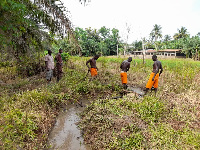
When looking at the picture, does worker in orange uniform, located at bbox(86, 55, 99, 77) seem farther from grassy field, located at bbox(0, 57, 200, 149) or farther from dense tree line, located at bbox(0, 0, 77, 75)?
grassy field, located at bbox(0, 57, 200, 149)

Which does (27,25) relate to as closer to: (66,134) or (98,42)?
(66,134)

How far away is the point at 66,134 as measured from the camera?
3.33 metres

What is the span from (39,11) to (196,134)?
456cm

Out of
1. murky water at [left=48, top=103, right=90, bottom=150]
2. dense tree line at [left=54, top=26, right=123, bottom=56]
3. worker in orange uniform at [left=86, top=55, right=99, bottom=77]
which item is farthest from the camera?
dense tree line at [left=54, top=26, right=123, bottom=56]

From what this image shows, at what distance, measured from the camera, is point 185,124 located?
313cm

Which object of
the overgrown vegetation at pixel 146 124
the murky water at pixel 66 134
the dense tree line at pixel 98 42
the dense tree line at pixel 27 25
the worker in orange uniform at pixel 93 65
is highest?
the dense tree line at pixel 98 42

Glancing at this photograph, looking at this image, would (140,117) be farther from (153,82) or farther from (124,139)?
(153,82)

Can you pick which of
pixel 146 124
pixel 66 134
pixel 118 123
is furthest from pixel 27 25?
pixel 146 124

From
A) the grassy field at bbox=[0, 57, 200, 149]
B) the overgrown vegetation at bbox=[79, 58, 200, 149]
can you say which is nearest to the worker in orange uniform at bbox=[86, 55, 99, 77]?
the grassy field at bbox=[0, 57, 200, 149]

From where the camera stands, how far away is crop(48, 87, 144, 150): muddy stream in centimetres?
292

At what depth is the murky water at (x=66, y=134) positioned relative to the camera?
9.58 ft

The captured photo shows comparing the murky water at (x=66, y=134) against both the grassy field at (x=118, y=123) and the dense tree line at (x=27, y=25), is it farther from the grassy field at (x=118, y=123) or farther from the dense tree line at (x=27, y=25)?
the dense tree line at (x=27, y=25)

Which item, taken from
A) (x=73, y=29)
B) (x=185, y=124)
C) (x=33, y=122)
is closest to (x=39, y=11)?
(x=73, y=29)

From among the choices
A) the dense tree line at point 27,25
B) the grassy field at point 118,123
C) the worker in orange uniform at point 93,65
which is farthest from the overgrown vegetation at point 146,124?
the worker in orange uniform at point 93,65
